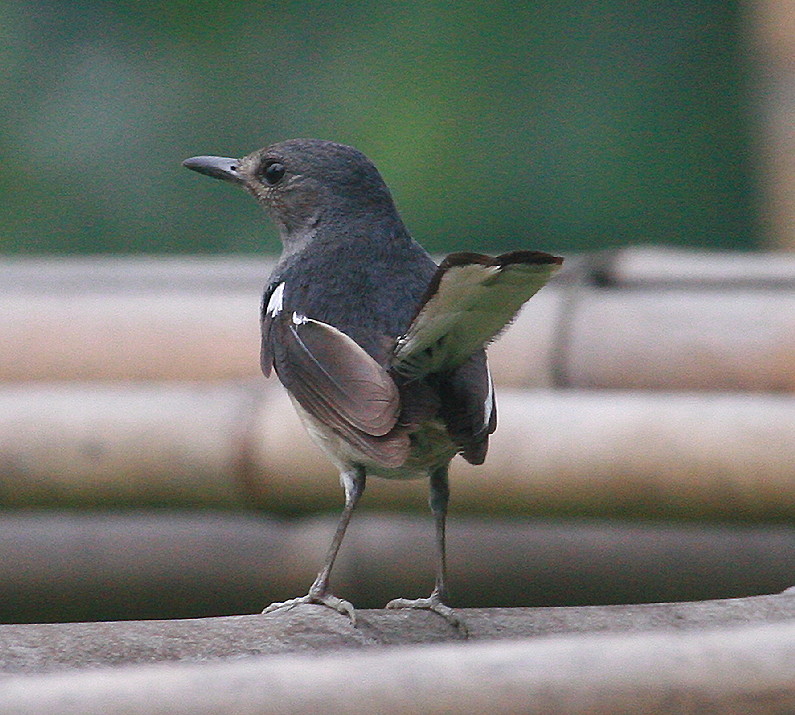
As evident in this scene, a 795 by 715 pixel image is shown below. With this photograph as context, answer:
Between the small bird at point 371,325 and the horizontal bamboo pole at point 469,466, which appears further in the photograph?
the horizontal bamboo pole at point 469,466

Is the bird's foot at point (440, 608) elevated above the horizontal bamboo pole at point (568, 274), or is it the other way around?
the horizontal bamboo pole at point (568, 274)

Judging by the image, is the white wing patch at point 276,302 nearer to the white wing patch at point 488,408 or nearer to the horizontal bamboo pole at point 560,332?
the white wing patch at point 488,408

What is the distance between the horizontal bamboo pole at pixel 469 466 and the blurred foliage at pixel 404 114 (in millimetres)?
5227

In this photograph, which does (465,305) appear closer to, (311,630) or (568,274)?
(311,630)

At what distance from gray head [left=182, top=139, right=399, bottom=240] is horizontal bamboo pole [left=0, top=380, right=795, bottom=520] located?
2.39 ft

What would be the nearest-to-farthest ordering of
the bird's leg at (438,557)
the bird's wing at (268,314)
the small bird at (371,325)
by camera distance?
the small bird at (371,325), the bird's leg at (438,557), the bird's wing at (268,314)

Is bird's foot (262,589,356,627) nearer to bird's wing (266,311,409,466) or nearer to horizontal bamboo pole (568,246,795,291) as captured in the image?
bird's wing (266,311,409,466)

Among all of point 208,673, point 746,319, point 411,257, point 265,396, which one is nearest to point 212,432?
point 265,396

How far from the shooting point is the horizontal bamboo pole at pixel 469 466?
339 cm

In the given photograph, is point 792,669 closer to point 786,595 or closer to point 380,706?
point 380,706

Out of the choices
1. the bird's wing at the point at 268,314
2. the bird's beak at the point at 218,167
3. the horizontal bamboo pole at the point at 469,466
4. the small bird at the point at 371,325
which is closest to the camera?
the small bird at the point at 371,325

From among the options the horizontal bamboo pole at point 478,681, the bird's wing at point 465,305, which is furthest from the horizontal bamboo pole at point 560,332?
the horizontal bamboo pole at point 478,681

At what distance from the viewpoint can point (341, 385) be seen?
7.95 ft

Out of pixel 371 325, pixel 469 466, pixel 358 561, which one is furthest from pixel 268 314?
pixel 358 561
